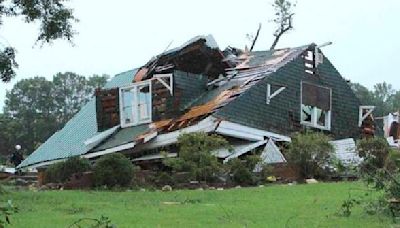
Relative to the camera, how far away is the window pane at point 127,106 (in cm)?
2822

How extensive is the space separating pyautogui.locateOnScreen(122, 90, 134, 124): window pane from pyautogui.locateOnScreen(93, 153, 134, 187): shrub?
10745mm

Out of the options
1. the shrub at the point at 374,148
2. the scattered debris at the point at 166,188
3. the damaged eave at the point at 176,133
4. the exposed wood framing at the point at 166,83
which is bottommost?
the scattered debris at the point at 166,188

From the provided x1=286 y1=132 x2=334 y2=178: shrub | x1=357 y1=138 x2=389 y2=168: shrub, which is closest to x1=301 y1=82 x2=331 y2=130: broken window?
x1=357 y1=138 x2=389 y2=168: shrub

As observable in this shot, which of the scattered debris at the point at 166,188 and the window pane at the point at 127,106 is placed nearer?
the scattered debris at the point at 166,188

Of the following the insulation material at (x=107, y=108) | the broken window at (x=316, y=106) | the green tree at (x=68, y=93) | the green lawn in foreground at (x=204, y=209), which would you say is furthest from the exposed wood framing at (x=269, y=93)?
the green tree at (x=68, y=93)

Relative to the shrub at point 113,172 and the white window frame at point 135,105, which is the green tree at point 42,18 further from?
the white window frame at point 135,105

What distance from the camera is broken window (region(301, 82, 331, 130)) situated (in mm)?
28656

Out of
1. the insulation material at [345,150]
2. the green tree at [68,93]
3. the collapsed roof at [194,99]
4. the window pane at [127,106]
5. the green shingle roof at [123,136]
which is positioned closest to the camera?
the insulation material at [345,150]

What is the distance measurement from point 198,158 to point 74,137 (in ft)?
44.1

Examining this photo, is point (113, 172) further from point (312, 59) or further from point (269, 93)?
point (312, 59)

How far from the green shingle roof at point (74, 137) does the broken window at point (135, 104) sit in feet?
6.46

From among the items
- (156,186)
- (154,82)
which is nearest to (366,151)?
(156,186)

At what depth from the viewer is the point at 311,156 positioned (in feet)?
63.5

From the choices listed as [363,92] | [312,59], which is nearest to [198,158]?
[312,59]
